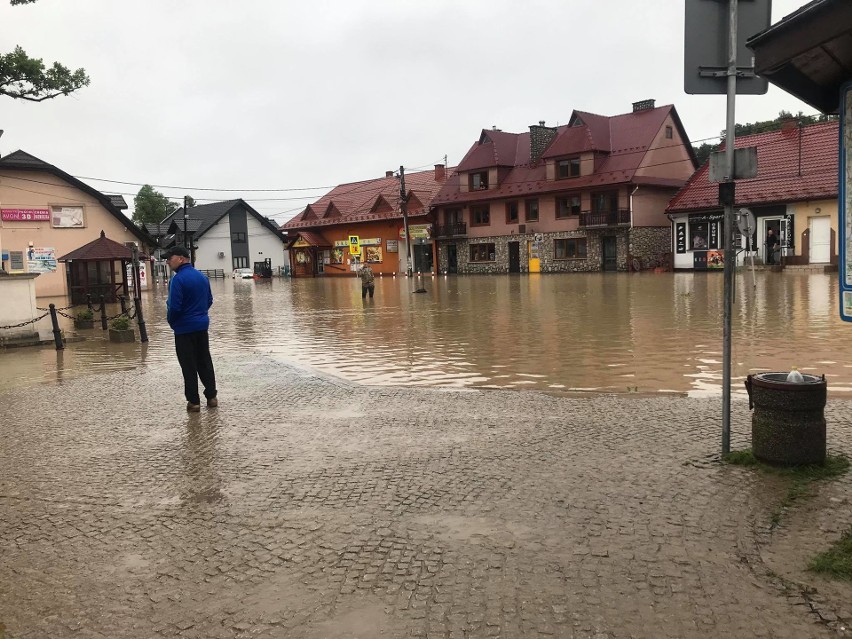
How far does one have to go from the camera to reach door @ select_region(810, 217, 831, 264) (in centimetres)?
3462

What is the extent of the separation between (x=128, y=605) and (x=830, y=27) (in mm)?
4603

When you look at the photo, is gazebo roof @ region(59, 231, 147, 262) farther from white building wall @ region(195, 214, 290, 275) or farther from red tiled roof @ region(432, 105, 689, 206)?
white building wall @ region(195, 214, 290, 275)

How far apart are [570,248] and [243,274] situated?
35291 mm

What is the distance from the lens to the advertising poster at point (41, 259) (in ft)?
124

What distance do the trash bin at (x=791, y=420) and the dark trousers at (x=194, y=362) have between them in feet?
18.8

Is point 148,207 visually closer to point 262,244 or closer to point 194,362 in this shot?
point 262,244

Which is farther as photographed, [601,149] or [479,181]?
[479,181]

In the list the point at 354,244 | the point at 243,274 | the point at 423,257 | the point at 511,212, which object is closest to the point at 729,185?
the point at 354,244

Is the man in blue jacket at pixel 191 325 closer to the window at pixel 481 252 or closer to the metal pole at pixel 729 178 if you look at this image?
the metal pole at pixel 729 178

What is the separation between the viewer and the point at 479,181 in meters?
55.9

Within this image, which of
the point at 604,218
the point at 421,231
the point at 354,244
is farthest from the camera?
the point at 421,231

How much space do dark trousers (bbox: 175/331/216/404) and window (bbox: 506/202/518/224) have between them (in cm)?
4626

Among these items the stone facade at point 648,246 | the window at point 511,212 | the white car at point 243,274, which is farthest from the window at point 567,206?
the white car at point 243,274

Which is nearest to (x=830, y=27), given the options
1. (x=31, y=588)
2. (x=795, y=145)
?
(x=31, y=588)
